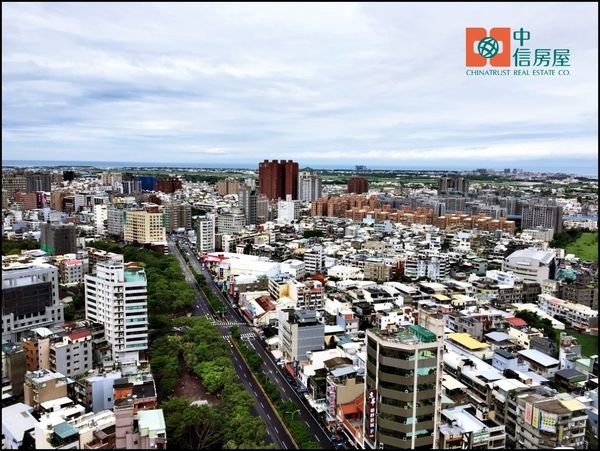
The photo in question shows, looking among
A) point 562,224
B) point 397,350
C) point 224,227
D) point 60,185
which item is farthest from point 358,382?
point 60,185

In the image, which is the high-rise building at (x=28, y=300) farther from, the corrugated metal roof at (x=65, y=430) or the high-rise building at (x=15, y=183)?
the high-rise building at (x=15, y=183)

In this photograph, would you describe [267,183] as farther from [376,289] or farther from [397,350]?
[397,350]

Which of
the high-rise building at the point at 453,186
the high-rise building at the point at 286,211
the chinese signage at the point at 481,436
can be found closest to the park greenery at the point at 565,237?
the high-rise building at the point at 453,186

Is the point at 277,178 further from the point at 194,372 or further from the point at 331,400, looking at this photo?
the point at 331,400

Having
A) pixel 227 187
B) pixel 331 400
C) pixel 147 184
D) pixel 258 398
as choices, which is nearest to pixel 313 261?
pixel 258 398

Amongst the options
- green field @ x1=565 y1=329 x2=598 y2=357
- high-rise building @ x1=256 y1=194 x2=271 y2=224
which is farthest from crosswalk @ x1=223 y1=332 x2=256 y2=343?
high-rise building @ x1=256 y1=194 x2=271 y2=224

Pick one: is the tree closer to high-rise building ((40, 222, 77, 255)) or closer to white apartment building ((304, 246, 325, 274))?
white apartment building ((304, 246, 325, 274))

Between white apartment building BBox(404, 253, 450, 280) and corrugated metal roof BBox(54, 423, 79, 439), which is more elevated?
white apartment building BBox(404, 253, 450, 280)
